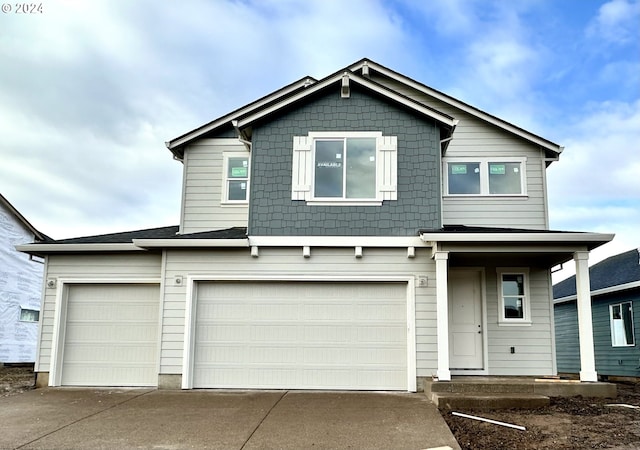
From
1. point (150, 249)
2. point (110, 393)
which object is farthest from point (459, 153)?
point (110, 393)

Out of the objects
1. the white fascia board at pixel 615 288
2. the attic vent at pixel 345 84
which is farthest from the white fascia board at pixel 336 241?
the white fascia board at pixel 615 288

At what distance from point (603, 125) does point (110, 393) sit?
1492cm

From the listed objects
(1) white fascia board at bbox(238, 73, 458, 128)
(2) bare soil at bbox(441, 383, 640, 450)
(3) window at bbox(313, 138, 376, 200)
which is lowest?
(2) bare soil at bbox(441, 383, 640, 450)

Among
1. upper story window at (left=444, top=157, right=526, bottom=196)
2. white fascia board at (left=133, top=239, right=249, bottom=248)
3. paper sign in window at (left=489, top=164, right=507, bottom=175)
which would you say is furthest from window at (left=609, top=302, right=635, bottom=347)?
white fascia board at (left=133, top=239, right=249, bottom=248)

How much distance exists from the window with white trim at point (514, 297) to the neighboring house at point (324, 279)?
27 millimetres

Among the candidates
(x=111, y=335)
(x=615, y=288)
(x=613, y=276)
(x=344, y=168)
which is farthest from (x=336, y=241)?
(x=613, y=276)

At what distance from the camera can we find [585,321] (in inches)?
345

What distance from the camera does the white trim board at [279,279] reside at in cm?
911

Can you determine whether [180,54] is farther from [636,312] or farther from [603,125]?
[636,312]

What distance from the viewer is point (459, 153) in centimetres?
1132

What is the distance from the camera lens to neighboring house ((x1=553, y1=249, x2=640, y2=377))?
45.6 feet

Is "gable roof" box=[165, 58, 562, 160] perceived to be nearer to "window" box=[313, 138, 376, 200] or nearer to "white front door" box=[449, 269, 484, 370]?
"window" box=[313, 138, 376, 200]

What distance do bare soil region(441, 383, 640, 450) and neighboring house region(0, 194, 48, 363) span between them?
48.7ft

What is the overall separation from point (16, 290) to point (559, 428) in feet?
56.0
